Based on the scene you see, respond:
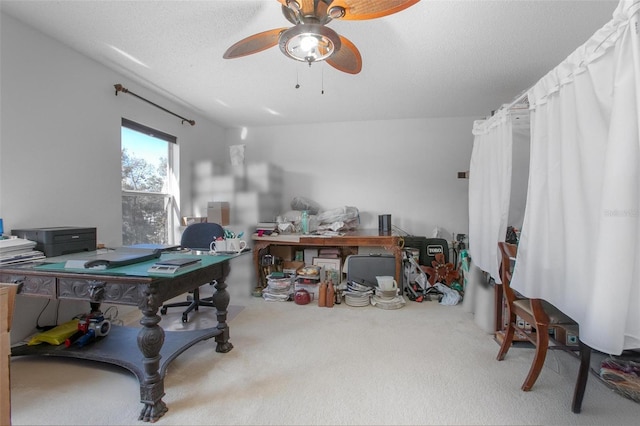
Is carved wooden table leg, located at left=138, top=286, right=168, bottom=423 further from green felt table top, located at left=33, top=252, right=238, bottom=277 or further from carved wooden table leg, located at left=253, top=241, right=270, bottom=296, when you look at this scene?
carved wooden table leg, located at left=253, top=241, right=270, bottom=296

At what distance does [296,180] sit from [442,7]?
2875 millimetres

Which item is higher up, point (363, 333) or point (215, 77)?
point (215, 77)

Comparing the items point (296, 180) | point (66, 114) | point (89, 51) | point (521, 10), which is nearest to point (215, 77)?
point (89, 51)

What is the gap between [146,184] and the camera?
126 inches

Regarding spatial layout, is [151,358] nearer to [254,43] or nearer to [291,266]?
[254,43]

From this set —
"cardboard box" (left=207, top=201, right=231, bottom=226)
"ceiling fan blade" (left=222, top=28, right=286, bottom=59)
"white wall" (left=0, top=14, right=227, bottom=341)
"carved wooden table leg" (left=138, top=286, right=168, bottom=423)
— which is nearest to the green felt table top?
"carved wooden table leg" (left=138, top=286, right=168, bottom=423)

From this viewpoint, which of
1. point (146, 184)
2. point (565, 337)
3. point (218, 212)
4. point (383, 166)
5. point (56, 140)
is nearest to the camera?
point (565, 337)

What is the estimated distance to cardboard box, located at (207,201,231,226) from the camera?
352cm

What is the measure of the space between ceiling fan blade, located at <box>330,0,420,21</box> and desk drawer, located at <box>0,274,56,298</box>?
2038mm

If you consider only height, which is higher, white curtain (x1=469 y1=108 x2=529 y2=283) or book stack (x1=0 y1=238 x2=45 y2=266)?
white curtain (x1=469 y1=108 x2=529 y2=283)

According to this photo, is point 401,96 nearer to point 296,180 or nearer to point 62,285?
point 296,180

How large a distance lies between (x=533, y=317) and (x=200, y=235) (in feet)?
8.99

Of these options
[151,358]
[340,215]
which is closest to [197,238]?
[151,358]

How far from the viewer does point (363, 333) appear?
2.42m
